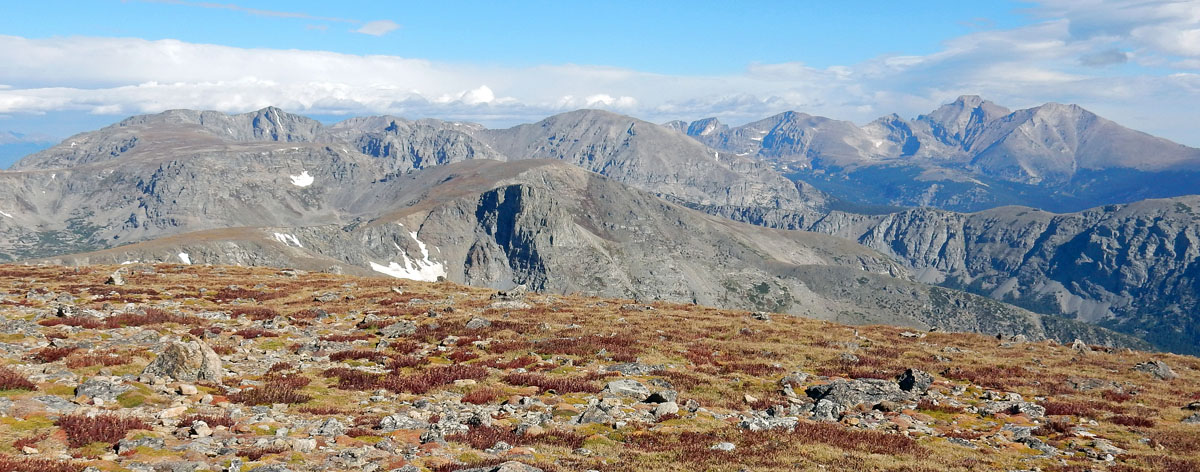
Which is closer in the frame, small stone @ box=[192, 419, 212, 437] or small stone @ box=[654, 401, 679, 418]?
small stone @ box=[192, 419, 212, 437]

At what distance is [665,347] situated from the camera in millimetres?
31266

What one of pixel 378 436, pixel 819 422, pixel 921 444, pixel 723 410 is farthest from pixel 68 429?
pixel 921 444

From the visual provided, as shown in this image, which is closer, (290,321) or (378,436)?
(378,436)

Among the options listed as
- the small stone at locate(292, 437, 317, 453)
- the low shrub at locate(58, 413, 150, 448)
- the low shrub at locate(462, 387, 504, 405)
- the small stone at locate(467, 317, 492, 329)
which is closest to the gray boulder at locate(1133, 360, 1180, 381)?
the low shrub at locate(462, 387, 504, 405)

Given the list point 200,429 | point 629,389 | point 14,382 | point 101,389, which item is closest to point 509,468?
point 200,429

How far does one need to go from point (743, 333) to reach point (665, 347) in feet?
29.1

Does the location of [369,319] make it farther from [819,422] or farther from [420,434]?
[819,422]

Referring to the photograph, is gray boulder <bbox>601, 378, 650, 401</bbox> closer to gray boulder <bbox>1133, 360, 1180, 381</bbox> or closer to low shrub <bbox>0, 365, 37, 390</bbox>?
low shrub <bbox>0, 365, 37, 390</bbox>

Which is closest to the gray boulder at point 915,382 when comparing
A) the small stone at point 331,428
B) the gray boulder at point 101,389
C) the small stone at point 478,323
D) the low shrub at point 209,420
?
the small stone at point 478,323

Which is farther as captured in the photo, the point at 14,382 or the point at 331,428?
the point at 14,382

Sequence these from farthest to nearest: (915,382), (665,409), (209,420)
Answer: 1. (915,382)
2. (665,409)
3. (209,420)

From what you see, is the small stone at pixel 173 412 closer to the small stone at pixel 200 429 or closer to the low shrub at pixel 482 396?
the small stone at pixel 200 429

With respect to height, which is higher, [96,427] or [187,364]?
[96,427]

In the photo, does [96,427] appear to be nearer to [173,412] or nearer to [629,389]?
[173,412]
